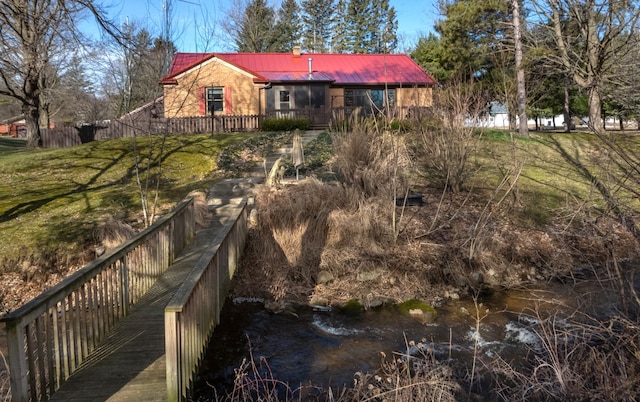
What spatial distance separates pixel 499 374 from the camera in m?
5.64

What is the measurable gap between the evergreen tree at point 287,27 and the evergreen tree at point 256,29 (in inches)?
29.8

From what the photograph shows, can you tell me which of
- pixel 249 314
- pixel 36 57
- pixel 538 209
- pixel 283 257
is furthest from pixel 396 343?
pixel 36 57

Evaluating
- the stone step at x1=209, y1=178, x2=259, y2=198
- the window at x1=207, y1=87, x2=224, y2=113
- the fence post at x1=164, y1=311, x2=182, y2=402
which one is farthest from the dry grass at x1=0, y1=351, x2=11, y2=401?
the window at x1=207, y1=87, x2=224, y2=113

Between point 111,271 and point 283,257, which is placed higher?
point 111,271

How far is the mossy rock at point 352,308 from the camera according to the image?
26.5 feet

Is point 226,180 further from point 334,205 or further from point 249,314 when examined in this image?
point 249,314

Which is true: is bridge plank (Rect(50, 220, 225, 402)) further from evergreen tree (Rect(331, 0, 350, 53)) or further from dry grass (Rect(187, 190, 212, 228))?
evergreen tree (Rect(331, 0, 350, 53))

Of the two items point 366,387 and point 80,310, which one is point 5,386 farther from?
point 366,387

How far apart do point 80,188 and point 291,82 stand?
16.7 meters

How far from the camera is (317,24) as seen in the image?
186 ft

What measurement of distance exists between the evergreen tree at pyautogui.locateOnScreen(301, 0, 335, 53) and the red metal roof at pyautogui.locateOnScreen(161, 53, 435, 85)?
80.1 ft

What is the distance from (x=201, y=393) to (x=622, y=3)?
8.23 metres

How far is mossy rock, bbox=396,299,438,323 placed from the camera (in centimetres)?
770

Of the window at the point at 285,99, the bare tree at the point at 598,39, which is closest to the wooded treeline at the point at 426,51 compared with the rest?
the bare tree at the point at 598,39
